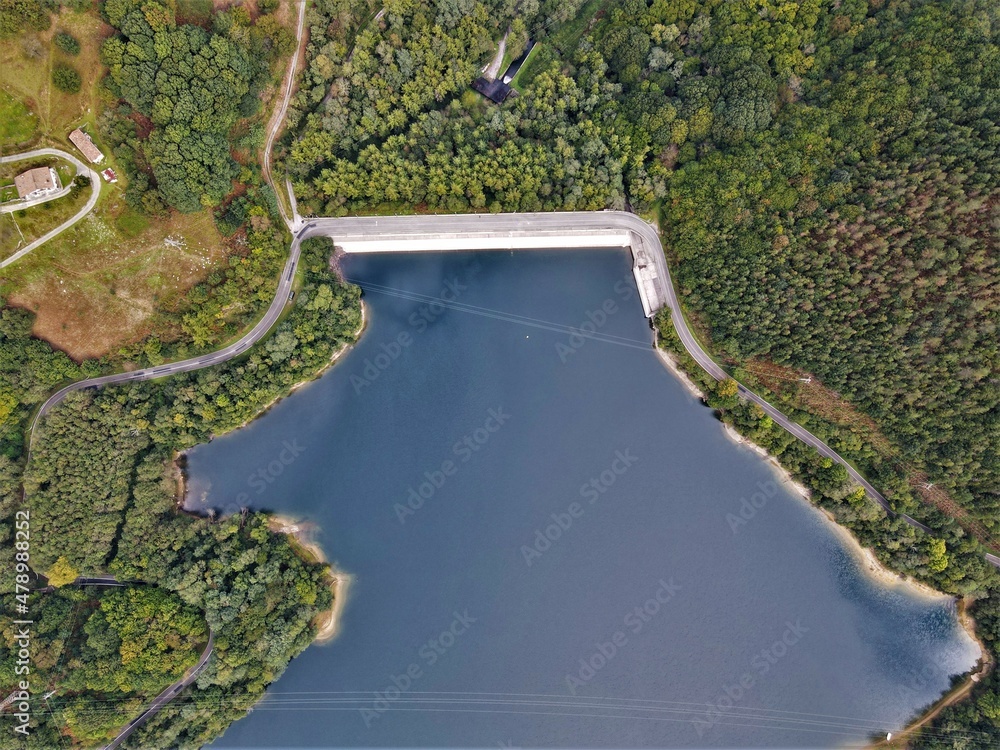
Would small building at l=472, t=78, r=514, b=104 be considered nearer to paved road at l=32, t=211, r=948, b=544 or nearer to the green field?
paved road at l=32, t=211, r=948, b=544

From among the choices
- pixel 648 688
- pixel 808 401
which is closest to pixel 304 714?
pixel 648 688

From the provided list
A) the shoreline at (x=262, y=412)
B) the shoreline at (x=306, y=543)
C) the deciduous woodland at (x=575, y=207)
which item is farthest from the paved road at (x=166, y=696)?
the shoreline at (x=262, y=412)

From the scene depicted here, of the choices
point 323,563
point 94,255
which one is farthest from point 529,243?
point 94,255

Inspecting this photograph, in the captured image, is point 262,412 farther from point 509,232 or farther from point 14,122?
point 509,232

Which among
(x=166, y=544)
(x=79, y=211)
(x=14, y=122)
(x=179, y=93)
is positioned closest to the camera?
(x=14, y=122)

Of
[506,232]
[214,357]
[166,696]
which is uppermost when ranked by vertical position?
[506,232]

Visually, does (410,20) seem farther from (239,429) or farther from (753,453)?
(753,453)

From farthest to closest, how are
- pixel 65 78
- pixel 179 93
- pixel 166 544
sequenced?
pixel 166 544
pixel 179 93
pixel 65 78
